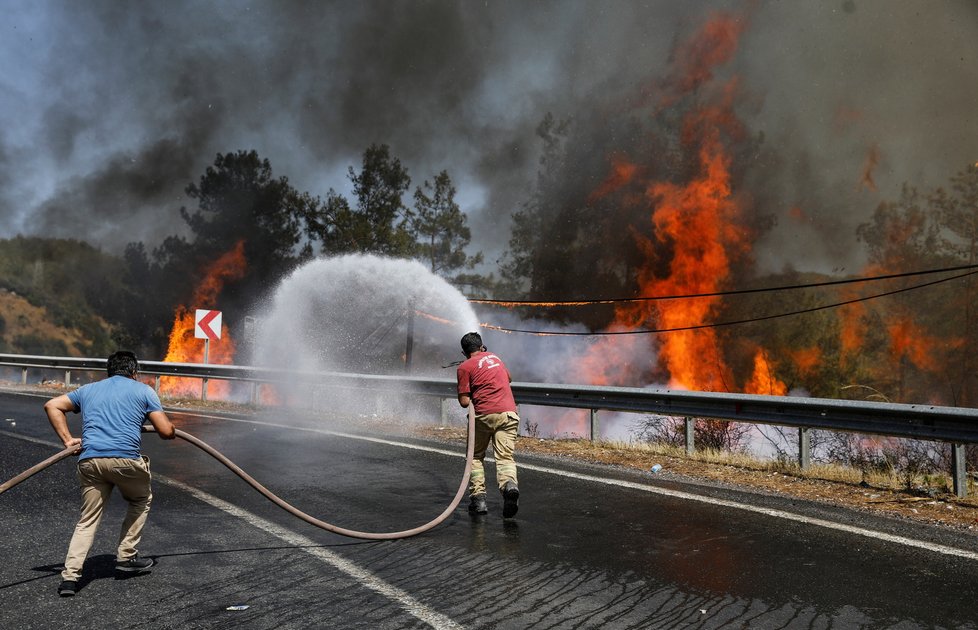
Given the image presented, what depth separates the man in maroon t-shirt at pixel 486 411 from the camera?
6355 millimetres

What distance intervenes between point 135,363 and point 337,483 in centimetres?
321

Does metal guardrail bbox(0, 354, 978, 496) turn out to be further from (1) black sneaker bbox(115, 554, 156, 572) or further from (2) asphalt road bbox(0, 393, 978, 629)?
(1) black sneaker bbox(115, 554, 156, 572)

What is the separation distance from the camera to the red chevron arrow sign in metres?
18.4

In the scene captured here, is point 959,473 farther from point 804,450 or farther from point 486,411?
point 486,411

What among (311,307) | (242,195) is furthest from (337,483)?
(242,195)

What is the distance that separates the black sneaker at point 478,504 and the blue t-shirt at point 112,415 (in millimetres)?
2808

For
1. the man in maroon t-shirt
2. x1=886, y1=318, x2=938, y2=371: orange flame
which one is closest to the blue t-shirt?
the man in maroon t-shirt

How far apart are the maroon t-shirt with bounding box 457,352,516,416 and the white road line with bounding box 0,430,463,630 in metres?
2.00

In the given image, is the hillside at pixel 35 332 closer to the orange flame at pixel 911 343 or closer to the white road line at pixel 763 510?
the orange flame at pixel 911 343

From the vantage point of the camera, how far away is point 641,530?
5.64 metres

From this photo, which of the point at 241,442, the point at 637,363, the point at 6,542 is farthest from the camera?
the point at 637,363

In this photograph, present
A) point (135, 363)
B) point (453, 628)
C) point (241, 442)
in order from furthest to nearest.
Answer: point (241, 442) → point (135, 363) → point (453, 628)

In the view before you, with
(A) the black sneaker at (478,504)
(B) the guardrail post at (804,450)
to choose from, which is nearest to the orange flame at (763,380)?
(B) the guardrail post at (804,450)

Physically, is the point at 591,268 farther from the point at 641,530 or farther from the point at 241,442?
the point at 641,530
